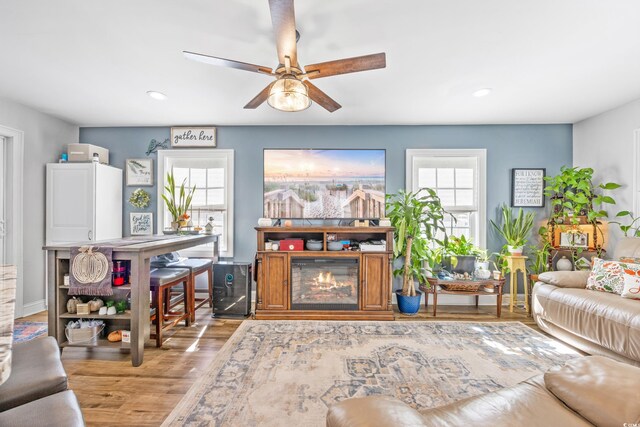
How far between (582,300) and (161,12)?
148 inches

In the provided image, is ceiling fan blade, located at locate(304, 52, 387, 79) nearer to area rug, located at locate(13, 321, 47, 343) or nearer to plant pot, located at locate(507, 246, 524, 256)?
plant pot, located at locate(507, 246, 524, 256)

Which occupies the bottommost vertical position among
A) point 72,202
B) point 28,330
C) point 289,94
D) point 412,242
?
point 28,330

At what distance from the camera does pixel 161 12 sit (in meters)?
1.82

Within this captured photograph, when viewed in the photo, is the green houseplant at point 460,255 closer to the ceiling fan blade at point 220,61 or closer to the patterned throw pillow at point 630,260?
the patterned throw pillow at point 630,260

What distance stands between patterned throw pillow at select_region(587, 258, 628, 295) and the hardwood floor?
76cm

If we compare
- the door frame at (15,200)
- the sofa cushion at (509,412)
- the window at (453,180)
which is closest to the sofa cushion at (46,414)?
the sofa cushion at (509,412)

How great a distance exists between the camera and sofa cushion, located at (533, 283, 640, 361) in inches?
80.4

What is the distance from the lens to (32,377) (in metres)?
1.14

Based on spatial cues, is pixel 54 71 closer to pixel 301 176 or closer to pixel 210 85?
pixel 210 85

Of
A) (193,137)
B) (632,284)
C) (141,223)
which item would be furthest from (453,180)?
(141,223)

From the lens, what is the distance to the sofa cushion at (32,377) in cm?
107

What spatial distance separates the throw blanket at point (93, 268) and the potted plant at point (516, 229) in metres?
4.23

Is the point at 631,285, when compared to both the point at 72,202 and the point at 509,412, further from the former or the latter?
the point at 72,202

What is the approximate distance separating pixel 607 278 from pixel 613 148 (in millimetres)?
1784
